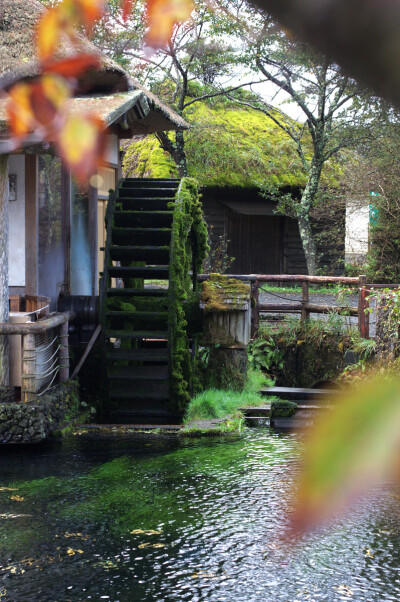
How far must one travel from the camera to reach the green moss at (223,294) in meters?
8.55

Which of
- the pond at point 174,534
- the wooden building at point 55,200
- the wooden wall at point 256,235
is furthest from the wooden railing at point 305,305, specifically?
the wooden wall at point 256,235

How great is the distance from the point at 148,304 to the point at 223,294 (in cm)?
105

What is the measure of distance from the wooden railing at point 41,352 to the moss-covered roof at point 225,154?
10006 mm

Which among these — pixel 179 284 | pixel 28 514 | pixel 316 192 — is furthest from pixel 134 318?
pixel 316 192

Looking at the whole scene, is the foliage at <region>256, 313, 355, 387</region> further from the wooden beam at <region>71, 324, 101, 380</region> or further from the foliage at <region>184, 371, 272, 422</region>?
the wooden beam at <region>71, 324, 101, 380</region>

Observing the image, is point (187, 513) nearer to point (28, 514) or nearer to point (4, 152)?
point (28, 514)

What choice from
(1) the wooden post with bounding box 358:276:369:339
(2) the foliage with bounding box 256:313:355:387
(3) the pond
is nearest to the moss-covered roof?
(2) the foliage with bounding box 256:313:355:387

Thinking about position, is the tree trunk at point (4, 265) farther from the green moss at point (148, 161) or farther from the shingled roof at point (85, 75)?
the green moss at point (148, 161)

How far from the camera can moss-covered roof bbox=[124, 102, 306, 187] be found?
17.7 m

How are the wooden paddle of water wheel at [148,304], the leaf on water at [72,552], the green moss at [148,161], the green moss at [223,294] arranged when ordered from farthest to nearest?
1. the green moss at [148,161]
2. the green moss at [223,294]
3. the wooden paddle of water wheel at [148,304]
4. the leaf on water at [72,552]

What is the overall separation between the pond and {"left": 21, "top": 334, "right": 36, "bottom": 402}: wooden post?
59 centimetres

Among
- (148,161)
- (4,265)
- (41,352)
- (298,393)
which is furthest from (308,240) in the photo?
(4,265)

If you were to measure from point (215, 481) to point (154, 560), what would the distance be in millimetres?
1734

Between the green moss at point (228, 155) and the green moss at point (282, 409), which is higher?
the green moss at point (228, 155)
